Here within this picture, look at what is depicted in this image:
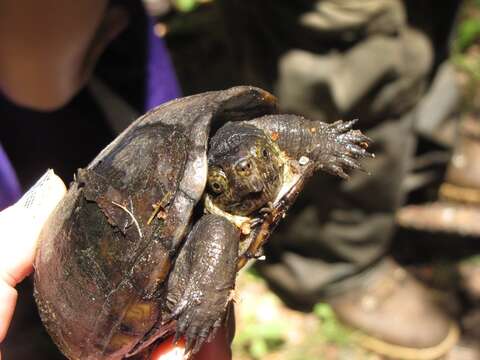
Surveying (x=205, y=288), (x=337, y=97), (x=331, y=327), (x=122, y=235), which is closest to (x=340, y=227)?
(x=331, y=327)

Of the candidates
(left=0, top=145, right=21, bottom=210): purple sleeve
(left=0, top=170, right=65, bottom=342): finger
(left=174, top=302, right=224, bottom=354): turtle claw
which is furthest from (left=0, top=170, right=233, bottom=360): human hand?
(left=0, top=145, right=21, bottom=210): purple sleeve

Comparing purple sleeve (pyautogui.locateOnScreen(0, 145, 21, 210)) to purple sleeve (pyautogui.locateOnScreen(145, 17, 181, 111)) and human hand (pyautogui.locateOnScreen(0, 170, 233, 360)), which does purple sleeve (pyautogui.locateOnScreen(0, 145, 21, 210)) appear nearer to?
A: human hand (pyautogui.locateOnScreen(0, 170, 233, 360))

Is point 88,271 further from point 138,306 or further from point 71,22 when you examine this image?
point 71,22

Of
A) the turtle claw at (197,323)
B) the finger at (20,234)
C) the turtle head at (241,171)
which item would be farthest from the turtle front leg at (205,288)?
the finger at (20,234)

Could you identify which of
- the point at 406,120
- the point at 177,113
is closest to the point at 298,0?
the point at 406,120

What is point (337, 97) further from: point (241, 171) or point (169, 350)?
point (169, 350)

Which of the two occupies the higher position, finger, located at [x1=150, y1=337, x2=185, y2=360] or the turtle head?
the turtle head
